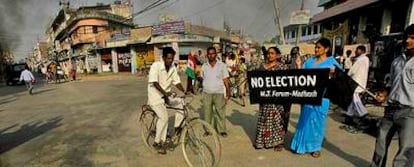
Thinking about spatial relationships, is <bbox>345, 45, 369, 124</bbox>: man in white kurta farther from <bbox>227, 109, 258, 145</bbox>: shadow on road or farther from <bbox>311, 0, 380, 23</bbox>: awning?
<bbox>311, 0, 380, 23</bbox>: awning

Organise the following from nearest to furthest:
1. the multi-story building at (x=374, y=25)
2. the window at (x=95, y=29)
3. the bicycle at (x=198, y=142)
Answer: the bicycle at (x=198, y=142) → the multi-story building at (x=374, y=25) → the window at (x=95, y=29)

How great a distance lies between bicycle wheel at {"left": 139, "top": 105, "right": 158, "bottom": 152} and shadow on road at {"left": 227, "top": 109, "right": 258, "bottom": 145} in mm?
1747

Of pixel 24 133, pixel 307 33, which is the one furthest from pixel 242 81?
pixel 307 33

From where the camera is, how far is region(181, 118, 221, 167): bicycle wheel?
4.14m

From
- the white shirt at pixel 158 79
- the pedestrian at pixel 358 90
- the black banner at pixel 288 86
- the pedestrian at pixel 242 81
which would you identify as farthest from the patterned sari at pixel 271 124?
the pedestrian at pixel 242 81

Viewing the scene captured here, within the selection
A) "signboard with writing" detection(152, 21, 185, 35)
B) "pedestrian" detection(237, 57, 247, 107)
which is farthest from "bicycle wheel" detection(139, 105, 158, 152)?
"signboard with writing" detection(152, 21, 185, 35)

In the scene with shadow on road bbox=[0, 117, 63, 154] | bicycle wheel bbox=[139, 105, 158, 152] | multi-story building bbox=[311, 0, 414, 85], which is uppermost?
multi-story building bbox=[311, 0, 414, 85]

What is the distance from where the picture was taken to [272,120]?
473cm

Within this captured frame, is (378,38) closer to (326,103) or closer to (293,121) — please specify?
(293,121)

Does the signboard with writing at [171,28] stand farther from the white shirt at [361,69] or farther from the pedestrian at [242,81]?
the white shirt at [361,69]

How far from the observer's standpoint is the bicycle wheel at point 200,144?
4137mm

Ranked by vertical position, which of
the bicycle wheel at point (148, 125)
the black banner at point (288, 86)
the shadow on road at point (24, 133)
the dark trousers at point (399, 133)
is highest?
the black banner at point (288, 86)

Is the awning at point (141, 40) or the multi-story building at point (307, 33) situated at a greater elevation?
the multi-story building at point (307, 33)

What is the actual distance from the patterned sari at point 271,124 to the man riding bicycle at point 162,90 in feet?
4.04
